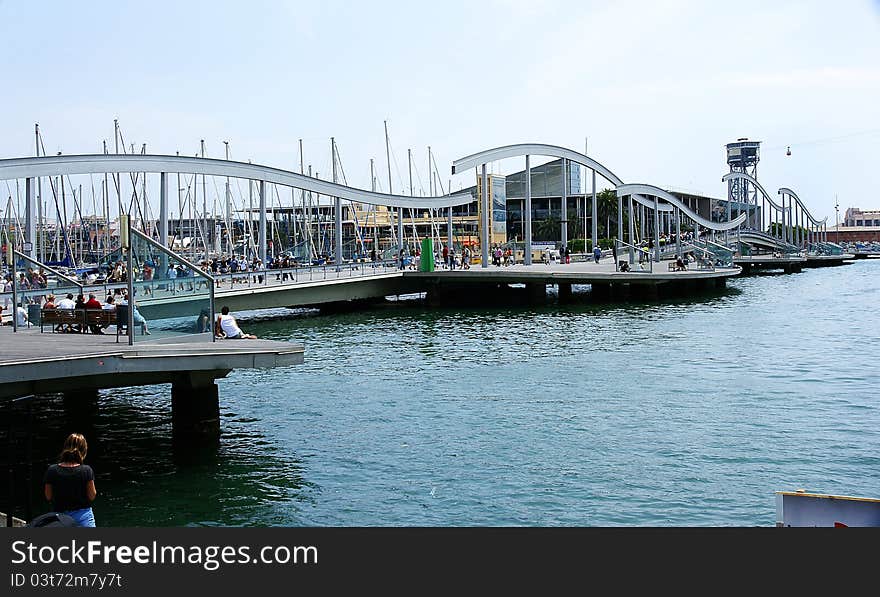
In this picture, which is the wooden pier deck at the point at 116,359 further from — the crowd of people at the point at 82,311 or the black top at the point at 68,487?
the black top at the point at 68,487

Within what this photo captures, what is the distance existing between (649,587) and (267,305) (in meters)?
42.1

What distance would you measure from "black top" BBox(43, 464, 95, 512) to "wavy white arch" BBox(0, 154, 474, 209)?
30.1 meters

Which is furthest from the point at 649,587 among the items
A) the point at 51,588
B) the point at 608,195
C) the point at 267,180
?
the point at 608,195

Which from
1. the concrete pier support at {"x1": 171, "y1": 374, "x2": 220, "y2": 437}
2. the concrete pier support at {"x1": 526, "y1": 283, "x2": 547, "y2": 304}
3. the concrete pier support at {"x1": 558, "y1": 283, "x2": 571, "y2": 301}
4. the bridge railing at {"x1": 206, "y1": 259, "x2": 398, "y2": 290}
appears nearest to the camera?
the concrete pier support at {"x1": 171, "y1": 374, "x2": 220, "y2": 437}

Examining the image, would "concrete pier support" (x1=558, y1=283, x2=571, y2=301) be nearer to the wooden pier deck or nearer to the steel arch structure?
the steel arch structure

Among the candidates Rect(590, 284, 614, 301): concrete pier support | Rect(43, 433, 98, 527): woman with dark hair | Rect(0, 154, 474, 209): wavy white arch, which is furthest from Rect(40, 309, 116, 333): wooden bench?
Rect(590, 284, 614, 301): concrete pier support

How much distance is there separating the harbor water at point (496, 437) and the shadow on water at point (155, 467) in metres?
0.06

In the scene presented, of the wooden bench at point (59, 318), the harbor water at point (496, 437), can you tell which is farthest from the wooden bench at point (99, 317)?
the harbor water at point (496, 437)

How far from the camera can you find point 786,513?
1020 centimetres

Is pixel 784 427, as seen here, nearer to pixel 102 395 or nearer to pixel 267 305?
pixel 102 395

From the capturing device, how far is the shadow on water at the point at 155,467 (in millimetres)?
15086

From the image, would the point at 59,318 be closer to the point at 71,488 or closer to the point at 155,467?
the point at 155,467

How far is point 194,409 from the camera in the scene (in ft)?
66.8

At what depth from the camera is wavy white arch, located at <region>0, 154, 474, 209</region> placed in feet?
122
